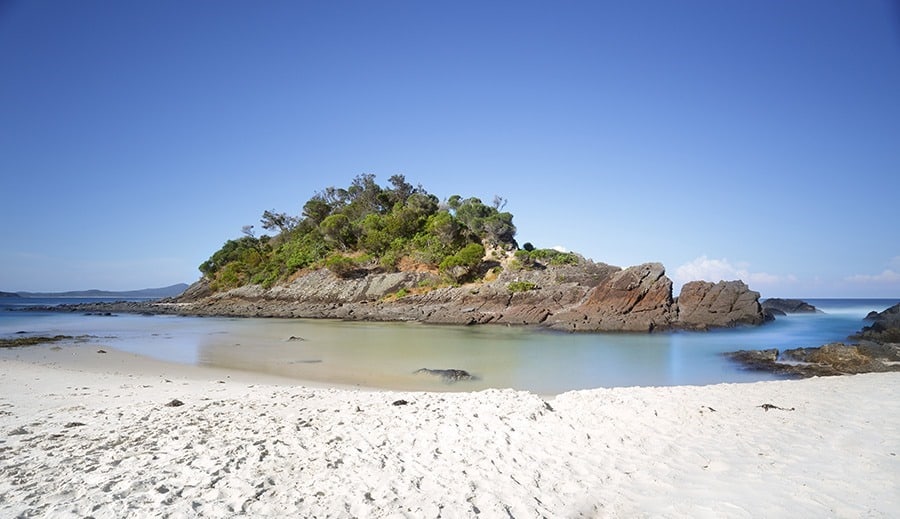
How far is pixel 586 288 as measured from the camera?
1371 inches

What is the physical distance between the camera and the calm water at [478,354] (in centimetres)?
1302

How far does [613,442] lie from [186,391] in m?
7.98

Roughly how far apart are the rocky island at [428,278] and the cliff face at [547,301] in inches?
3.7

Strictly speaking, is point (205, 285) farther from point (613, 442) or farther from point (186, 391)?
point (613, 442)

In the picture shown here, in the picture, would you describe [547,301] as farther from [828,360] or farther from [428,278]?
[828,360]

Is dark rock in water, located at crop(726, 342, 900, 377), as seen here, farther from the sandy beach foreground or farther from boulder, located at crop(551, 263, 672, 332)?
boulder, located at crop(551, 263, 672, 332)

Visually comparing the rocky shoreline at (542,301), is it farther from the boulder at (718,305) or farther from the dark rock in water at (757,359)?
the dark rock in water at (757,359)

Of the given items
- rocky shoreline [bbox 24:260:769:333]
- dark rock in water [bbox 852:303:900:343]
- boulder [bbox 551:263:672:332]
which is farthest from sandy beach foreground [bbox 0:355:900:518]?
boulder [bbox 551:263:672:332]

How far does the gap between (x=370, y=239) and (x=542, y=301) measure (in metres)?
23.7

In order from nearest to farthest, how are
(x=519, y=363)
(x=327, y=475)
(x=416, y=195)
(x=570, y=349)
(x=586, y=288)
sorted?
(x=327, y=475), (x=519, y=363), (x=570, y=349), (x=586, y=288), (x=416, y=195)

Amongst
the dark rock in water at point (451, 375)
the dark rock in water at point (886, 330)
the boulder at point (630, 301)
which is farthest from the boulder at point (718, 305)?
the dark rock in water at point (451, 375)

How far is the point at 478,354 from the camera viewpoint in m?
17.8

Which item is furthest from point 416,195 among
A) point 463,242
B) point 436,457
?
point 436,457

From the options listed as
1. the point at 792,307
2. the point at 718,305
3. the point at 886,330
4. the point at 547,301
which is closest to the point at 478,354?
the point at 547,301
